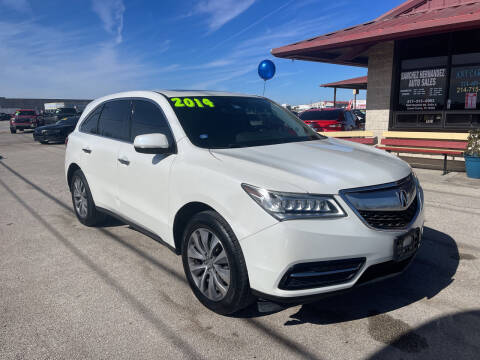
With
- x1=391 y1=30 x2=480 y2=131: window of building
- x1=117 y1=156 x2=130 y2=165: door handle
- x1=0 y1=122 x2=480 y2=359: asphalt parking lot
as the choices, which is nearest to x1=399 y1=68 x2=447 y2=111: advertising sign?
x1=391 y1=30 x2=480 y2=131: window of building

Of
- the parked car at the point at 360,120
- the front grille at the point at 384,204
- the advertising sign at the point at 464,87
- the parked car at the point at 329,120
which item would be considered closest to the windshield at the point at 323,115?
the parked car at the point at 329,120

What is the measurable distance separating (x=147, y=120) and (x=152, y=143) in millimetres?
769

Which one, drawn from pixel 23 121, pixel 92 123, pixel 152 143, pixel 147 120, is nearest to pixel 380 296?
pixel 152 143

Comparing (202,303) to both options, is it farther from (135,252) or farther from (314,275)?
(135,252)

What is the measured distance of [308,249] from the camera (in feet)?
7.89

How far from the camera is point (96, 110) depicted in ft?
16.4

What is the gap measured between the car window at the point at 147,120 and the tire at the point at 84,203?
1340 mm

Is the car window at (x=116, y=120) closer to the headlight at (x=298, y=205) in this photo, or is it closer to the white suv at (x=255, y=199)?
the white suv at (x=255, y=199)

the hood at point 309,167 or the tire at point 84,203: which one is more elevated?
the hood at point 309,167

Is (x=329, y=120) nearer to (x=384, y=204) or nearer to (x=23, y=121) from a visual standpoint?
(x=384, y=204)

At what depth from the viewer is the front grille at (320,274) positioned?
2.45m

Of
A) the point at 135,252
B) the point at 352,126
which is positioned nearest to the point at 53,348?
the point at 135,252

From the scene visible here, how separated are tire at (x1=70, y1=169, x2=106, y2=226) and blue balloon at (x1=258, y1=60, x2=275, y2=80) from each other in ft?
30.5

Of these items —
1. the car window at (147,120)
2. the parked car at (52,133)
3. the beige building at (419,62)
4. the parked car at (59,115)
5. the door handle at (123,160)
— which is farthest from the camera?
the parked car at (59,115)
